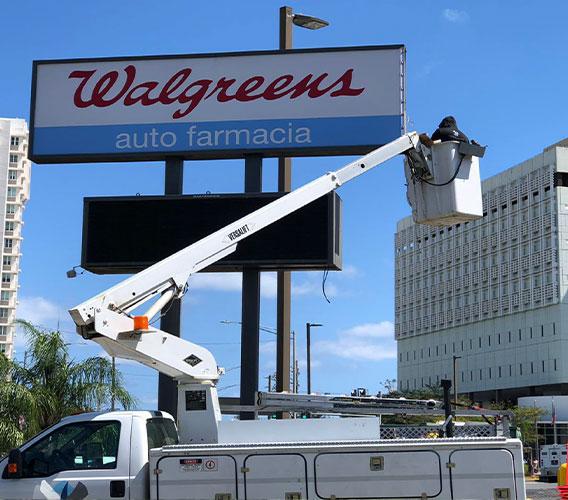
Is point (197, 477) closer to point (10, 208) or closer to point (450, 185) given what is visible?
point (450, 185)

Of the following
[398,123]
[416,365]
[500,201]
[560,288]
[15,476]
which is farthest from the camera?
[416,365]

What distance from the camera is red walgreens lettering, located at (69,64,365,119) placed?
20.6m

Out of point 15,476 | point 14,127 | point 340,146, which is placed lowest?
point 15,476

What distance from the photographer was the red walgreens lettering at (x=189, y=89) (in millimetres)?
20578

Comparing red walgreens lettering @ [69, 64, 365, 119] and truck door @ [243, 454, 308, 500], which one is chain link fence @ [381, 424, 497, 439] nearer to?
truck door @ [243, 454, 308, 500]

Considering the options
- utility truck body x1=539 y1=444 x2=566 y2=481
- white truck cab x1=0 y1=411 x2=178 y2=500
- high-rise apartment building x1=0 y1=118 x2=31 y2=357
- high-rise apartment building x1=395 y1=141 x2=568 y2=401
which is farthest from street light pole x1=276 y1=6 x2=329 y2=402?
high-rise apartment building x1=0 y1=118 x2=31 y2=357

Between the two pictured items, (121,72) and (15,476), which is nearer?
(15,476)

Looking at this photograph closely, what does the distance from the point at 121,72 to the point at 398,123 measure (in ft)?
20.1

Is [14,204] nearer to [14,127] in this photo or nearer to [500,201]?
[14,127]

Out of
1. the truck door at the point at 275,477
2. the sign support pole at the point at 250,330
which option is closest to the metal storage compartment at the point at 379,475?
the truck door at the point at 275,477

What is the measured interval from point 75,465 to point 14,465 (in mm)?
618

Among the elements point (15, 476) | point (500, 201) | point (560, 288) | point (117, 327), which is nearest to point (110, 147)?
point (117, 327)

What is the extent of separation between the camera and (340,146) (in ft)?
66.4

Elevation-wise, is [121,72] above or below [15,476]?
above
